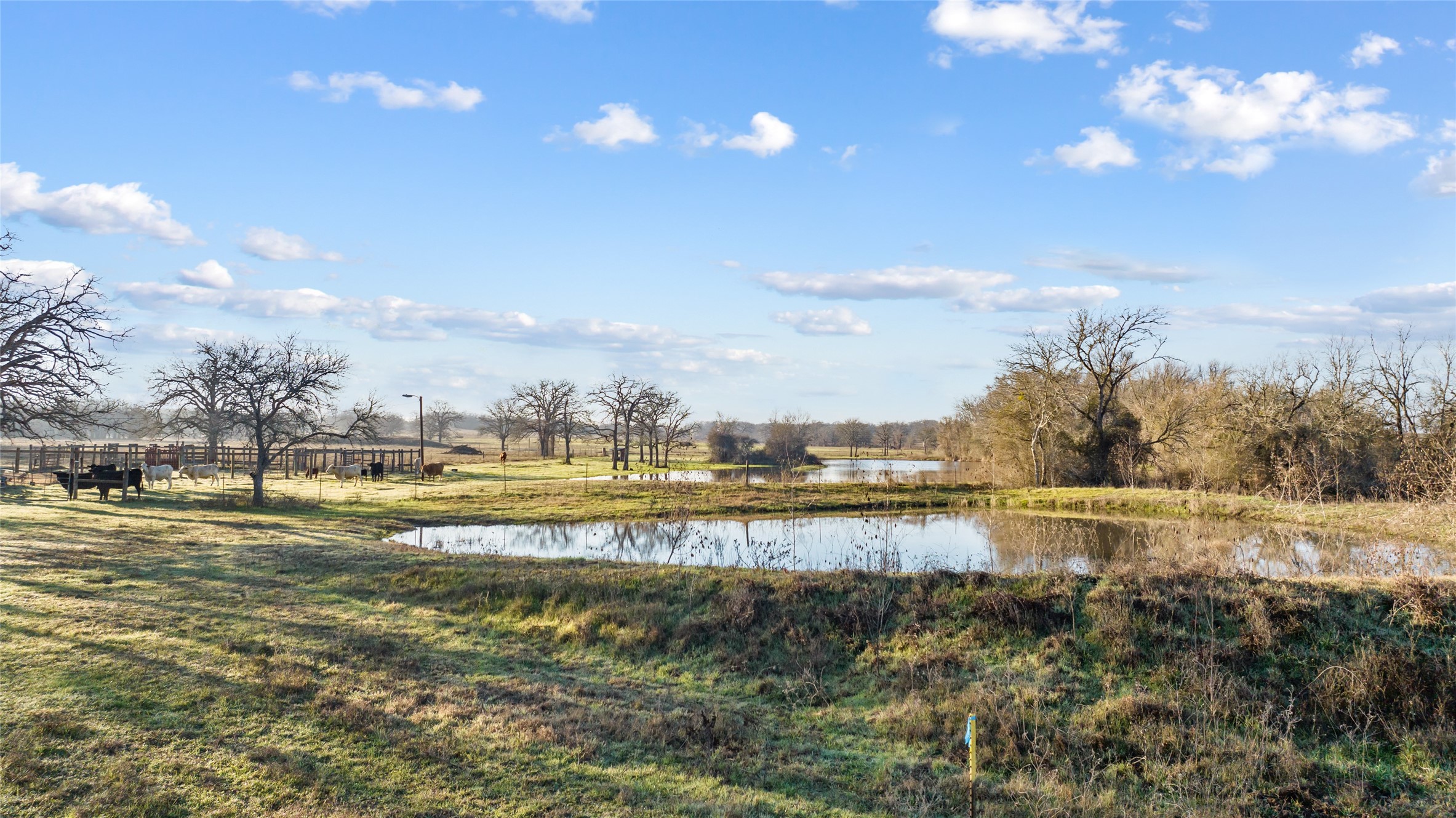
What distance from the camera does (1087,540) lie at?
21812mm

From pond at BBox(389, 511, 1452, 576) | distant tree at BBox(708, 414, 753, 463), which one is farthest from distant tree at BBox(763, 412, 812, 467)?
pond at BBox(389, 511, 1452, 576)

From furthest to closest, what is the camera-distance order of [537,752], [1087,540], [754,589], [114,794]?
[1087,540], [754,589], [537,752], [114,794]

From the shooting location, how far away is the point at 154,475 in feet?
107

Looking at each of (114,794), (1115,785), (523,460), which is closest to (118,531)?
(114,794)

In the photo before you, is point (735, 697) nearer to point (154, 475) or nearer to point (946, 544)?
point (946, 544)

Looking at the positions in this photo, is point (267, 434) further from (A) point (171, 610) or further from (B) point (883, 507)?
(B) point (883, 507)

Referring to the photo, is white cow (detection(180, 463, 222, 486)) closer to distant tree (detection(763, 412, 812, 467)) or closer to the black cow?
the black cow

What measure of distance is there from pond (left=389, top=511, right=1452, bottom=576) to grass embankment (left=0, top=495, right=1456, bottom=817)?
78.3 inches

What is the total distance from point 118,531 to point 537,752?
1836cm

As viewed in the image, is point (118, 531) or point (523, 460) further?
point (523, 460)

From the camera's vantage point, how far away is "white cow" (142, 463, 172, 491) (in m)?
32.4

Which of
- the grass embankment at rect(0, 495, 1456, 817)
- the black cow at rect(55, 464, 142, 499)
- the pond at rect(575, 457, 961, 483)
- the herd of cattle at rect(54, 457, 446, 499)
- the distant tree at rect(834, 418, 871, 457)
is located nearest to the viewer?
the grass embankment at rect(0, 495, 1456, 817)

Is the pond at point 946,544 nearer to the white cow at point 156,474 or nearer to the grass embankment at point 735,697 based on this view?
the grass embankment at point 735,697

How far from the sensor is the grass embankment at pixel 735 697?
6.45 metres
